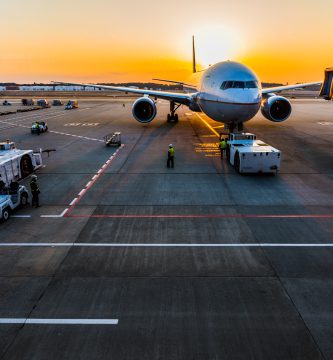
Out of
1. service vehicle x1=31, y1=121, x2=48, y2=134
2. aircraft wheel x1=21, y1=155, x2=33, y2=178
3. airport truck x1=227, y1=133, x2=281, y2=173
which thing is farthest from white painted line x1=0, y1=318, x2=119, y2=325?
service vehicle x1=31, y1=121, x2=48, y2=134

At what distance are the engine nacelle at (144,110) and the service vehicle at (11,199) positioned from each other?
21.2 metres

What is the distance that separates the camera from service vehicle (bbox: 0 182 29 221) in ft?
43.8

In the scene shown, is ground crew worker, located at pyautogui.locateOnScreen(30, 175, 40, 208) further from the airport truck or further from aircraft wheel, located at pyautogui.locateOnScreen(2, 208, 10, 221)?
the airport truck

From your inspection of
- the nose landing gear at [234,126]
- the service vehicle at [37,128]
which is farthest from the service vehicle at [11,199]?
the service vehicle at [37,128]

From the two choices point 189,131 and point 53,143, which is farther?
point 189,131

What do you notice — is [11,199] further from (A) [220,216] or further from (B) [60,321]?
(A) [220,216]

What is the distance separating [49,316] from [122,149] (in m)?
20.9

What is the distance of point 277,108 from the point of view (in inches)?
1321

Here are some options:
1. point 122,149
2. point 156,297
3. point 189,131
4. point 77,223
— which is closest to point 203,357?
point 156,297

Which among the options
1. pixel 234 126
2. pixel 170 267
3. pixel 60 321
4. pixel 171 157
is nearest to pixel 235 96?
pixel 234 126

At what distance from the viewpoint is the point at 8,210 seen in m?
13.9

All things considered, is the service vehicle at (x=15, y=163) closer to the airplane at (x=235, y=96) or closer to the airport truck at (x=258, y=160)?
the airport truck at (x=258, y=160)

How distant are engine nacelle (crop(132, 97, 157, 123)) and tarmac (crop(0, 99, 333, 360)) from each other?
51.1 feet

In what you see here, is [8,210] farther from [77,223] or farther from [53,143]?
[53,143]
